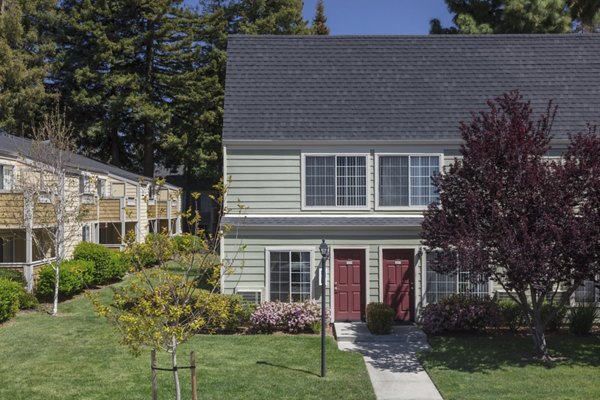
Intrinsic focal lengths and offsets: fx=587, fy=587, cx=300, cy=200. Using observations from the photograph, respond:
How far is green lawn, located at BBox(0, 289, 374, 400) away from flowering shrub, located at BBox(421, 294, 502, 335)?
3072mm

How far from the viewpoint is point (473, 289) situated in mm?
16609

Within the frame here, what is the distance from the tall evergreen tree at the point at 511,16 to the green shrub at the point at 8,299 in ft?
92.2

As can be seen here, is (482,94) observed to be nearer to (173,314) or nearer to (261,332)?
(261,332)

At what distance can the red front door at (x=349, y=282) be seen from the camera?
685 inches

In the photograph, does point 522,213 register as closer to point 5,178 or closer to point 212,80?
point 5,178

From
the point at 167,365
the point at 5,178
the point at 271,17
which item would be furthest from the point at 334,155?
the point at 271,17

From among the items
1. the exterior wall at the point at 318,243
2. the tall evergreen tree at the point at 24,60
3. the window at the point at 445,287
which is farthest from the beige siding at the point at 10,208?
the tall evergreen tree at the point at 24,60

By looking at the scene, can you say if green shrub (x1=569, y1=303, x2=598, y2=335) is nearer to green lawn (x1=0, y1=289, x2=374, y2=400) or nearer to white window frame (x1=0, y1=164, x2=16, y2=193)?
green lawn (x1=0, y1=289, x2=374, y2=400)

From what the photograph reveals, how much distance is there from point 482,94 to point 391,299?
7.22 m

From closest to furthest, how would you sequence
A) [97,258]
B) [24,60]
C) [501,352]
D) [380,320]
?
[501,352] → [380,320] → [97,258] → [24,60]

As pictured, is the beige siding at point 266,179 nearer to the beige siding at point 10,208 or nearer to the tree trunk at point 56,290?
the tree trunk at point 56,290

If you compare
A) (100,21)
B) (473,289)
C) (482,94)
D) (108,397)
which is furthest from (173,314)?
(100,21)

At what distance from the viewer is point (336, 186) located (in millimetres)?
17703

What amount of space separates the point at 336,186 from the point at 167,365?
25.0ft
